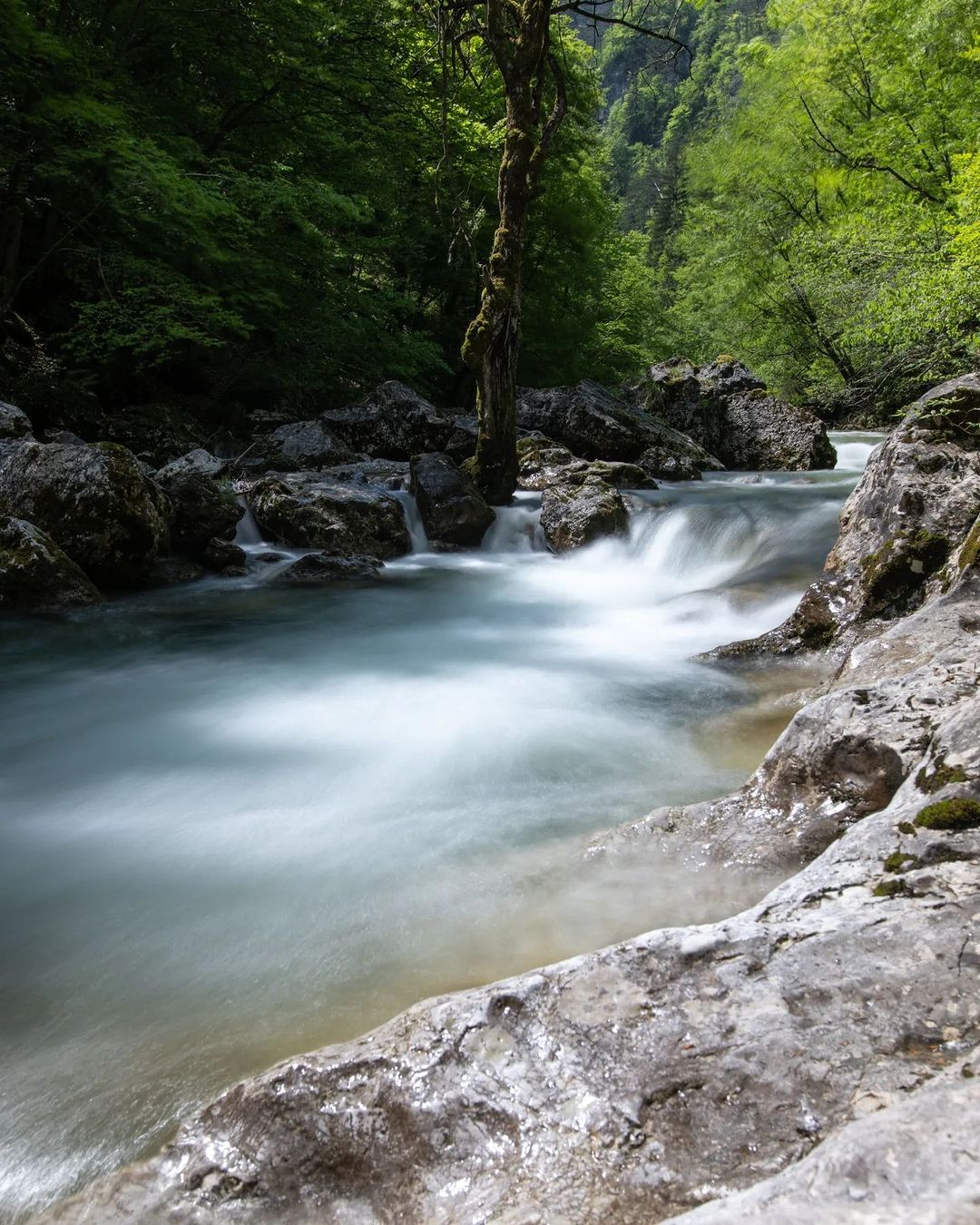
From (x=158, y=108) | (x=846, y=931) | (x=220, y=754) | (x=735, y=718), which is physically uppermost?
(x=158, y=108)

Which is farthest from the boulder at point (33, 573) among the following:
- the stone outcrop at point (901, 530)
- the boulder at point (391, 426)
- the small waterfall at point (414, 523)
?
the boulder at point (391, 426)

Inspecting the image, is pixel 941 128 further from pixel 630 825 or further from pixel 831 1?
pixel 630 825

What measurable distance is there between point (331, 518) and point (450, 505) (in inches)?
65.1

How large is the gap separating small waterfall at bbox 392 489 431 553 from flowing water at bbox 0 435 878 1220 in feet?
8.36

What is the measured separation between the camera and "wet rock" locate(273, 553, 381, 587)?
29.3ft

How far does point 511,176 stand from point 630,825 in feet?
26.9

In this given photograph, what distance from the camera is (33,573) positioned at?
7273mm

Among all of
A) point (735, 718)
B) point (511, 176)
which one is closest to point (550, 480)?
point (511, 176)

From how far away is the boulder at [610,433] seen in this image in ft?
45.6

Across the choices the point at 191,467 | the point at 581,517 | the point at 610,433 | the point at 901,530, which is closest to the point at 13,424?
the point at 191,467

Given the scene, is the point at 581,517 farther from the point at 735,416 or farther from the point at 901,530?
the point at 735,416

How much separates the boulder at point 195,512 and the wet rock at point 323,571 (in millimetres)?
1113

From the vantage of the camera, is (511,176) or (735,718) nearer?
(735,718)

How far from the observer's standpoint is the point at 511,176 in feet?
28.9
